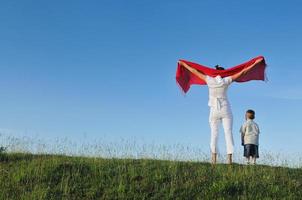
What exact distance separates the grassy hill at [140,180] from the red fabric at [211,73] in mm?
3341

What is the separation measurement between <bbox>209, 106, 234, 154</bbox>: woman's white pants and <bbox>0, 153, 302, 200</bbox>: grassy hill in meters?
0.71

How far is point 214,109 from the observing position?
16641 mm

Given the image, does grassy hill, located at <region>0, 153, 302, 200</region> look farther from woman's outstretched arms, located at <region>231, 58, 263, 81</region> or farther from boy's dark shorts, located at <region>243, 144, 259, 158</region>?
woman's outstretched arms, located at <region>231, 58, 263, 81</region>

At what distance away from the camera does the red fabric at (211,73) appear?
18.0 m

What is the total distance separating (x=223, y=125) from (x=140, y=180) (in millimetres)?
3591

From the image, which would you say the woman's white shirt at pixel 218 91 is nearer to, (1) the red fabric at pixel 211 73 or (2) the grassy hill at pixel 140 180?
(1) the red fabric at pixel 211 73

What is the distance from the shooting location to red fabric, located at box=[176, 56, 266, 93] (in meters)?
18.0

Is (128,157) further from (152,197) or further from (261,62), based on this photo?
(261,62)

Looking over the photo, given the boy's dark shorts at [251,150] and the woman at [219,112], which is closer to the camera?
the woman at [219,112]

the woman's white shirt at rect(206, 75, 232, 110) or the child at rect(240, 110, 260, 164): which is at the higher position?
the woman's white shirt at rect(206, 75, 232, 110)

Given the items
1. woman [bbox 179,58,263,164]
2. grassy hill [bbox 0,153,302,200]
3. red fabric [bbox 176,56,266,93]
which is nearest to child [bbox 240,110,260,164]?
woman [bbox 179,58,263,164]

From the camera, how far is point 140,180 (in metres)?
14.3

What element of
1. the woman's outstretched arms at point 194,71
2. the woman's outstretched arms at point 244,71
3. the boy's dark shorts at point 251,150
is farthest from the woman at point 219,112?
the boy's dark shorts at point 251,150

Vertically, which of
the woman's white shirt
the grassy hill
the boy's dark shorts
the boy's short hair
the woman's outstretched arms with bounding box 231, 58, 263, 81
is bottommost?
the grassy hill
